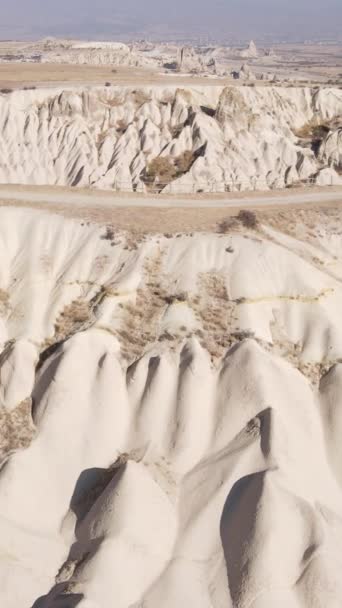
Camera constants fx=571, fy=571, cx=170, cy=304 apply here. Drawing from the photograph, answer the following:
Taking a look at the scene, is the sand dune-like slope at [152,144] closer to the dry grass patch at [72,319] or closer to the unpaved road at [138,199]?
the unpaved road at [138,199]

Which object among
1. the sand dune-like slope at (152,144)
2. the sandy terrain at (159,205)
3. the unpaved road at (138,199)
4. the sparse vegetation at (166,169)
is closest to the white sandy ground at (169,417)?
the sandy terrain at (159,205)

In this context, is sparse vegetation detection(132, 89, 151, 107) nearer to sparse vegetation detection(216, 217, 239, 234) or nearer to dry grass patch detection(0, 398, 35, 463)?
sparse vegetation detection(216, 217, 239, 234)

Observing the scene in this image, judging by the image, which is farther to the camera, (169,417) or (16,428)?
(169,417)

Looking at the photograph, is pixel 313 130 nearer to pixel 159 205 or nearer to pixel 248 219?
pixel 159 205

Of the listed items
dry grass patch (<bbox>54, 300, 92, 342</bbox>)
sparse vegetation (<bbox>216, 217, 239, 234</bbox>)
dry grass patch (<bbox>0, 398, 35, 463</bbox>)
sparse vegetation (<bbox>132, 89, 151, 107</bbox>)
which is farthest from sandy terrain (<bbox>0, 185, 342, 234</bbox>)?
sparse vegetation (<bbox>132, 89, 151, 107</bbox>)

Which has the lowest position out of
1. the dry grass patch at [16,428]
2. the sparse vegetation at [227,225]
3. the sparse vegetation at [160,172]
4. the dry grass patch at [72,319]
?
the dry grass patch at [16,428]

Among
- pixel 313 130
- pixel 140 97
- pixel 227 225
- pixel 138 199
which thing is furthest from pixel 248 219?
pixel 313 130
